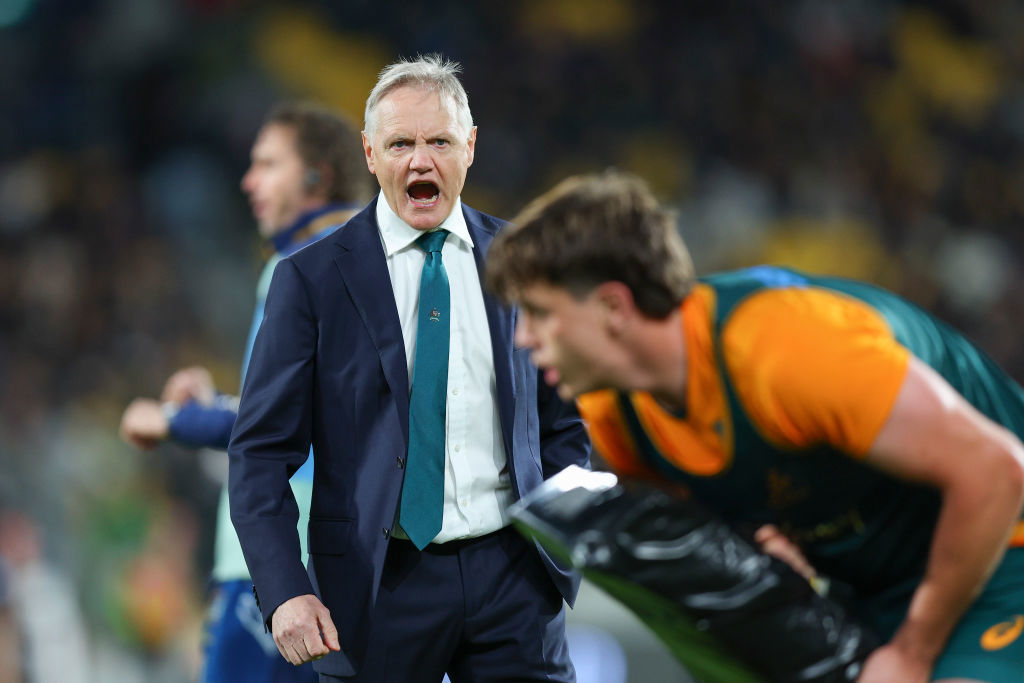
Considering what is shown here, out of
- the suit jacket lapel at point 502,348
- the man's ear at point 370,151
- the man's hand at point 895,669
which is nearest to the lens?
the man's hand at point 895,669

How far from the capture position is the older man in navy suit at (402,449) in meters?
2.79

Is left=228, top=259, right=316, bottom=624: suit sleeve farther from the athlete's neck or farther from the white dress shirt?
the athlete's neck

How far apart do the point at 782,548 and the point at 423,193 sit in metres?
1.22

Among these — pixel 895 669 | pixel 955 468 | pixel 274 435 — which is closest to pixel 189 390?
pixel 274 435

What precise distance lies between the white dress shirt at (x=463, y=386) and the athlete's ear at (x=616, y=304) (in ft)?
2.50

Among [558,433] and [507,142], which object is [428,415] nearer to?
[558,433]

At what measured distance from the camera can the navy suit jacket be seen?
2.78 meters

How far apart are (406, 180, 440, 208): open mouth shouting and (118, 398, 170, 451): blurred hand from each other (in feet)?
4.10

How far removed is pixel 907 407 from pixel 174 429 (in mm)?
2404

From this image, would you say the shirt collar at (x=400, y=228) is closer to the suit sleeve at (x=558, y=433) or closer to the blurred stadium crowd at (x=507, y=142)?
the suit sleeve at (x=558, y=433)

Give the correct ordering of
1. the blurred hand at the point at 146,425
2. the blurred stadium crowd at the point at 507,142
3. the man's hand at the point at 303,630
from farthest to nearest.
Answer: the blurred stadium crowd at the point at 507,142 → the blurred hand at the point at 146,425 → the man's hand at the point at 303,630

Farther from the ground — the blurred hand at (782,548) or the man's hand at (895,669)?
the blurred hand at (782,548)

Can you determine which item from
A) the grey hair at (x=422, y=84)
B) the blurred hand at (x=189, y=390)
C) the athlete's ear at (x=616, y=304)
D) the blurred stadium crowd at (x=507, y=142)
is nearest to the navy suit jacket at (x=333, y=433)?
the grey hair at (x=422, y=84)

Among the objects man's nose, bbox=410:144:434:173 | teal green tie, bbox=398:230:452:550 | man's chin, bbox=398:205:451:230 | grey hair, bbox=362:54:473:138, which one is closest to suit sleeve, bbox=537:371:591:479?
teal green tie, bbox=398:230:452:550
